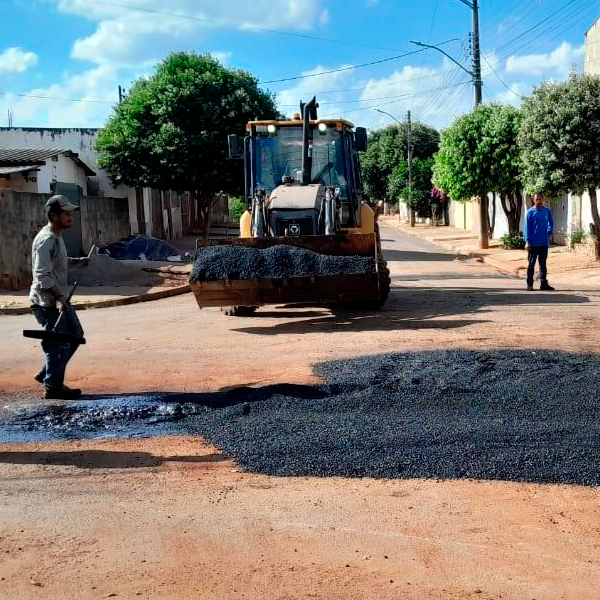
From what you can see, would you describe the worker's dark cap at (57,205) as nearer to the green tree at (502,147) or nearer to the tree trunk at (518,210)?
the green tree at (502,147)

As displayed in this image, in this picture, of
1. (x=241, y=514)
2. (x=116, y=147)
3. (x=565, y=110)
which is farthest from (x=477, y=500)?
(x=116, y=147)

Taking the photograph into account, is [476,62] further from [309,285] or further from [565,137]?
[309,285]

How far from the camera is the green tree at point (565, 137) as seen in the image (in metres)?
18.3

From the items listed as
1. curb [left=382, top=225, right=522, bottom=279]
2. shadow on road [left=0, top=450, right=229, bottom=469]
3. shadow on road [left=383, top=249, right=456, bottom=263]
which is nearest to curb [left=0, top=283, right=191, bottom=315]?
curb [left=382, top=225, right=522, bottom=279]

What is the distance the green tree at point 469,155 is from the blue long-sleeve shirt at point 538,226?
11.5m

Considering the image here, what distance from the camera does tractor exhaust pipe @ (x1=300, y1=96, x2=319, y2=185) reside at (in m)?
12.6

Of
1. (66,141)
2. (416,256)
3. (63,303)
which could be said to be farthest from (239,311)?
(66,141)

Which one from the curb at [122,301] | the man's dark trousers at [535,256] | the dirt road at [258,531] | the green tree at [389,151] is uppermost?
the green tree at [389,151]

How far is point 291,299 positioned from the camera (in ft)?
35.4

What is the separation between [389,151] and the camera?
61969 millimetres

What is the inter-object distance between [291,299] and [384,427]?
5015 mm

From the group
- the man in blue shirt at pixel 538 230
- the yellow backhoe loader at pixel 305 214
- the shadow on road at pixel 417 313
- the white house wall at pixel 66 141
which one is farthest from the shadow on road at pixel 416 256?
the yellow backhoe loader at pixel 305 214

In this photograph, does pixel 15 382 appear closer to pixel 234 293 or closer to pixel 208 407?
pixel 208 407

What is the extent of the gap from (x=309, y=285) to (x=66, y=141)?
20954 mm
